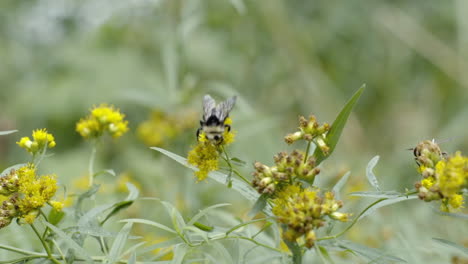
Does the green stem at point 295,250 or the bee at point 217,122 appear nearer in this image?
the green stem at point 295,250

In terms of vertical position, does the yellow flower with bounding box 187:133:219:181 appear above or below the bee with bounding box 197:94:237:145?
below

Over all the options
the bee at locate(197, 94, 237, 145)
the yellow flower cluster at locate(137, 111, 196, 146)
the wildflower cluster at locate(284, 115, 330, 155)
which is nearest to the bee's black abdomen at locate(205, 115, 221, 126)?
the bee at locate(197, 94, 237, 145)

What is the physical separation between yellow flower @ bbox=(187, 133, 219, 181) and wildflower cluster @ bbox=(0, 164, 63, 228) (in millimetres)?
368

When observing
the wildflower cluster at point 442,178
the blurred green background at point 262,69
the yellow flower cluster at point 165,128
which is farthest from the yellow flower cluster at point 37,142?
the blurred green background at point 262,69

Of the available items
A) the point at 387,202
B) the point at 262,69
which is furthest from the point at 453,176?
the point at 262,69

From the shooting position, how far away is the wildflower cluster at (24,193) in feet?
4.25

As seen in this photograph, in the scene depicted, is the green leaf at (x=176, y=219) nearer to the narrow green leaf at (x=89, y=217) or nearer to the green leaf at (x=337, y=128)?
the narrow green leaf at (x=89, y=217)

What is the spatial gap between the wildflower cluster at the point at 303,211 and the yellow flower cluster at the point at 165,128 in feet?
4.95

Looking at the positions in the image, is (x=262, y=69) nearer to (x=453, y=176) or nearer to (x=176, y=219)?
(x=176, y=219)

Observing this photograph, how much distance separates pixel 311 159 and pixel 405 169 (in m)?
3.23

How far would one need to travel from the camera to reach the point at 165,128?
2803 mm

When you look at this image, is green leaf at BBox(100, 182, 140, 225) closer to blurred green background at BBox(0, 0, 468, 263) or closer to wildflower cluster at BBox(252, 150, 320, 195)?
wildflower cluster at BBox(252, 150, 320, 195)

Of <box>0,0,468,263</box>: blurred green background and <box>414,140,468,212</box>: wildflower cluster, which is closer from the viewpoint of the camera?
<box>414,140,468,212</box>: wildflower cluster

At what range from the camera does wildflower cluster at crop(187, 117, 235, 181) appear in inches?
54.5
